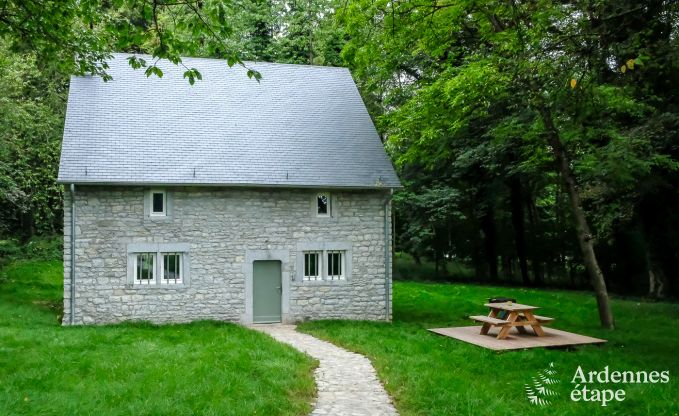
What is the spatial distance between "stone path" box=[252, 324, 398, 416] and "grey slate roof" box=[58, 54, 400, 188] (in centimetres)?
514

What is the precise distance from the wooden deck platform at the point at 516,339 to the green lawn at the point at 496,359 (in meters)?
0.26

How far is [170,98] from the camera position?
17.6m

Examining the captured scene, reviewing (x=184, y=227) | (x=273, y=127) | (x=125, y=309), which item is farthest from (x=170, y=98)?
(x=125, y=309)

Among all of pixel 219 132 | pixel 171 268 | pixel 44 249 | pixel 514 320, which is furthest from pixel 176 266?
pixel 44 249

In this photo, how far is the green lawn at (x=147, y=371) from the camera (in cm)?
742

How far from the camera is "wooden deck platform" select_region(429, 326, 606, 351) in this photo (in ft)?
38.7

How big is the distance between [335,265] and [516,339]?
18.4ft

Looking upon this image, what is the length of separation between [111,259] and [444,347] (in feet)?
27.9

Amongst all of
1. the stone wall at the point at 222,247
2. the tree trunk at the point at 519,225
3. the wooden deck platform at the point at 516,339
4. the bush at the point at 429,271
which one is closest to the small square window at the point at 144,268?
the stone wall at the point at 222,247

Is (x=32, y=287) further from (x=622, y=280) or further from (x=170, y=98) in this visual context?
(x=622, y=280)

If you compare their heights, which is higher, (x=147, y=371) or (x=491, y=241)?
(x=491, y=241)

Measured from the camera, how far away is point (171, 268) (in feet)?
50.5

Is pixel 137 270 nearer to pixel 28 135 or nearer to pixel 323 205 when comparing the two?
pixel 323 205

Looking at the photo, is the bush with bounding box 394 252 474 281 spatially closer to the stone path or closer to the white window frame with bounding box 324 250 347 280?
the white window frame with bounding box 324 250 347 280
